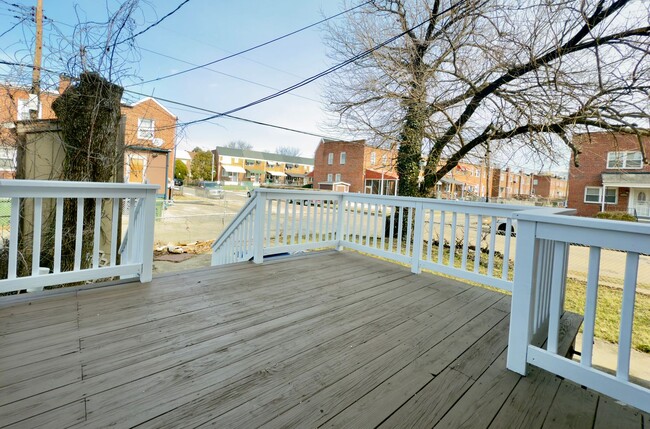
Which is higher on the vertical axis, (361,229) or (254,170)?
(254,170)

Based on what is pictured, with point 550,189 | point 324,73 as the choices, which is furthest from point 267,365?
point 550,189

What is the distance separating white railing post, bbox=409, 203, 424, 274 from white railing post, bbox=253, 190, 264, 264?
173 centimetres

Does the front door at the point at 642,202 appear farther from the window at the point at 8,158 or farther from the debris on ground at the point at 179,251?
the window at the point at 8,158

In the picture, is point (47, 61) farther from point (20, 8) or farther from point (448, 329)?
point (448, 329)

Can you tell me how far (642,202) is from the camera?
60.0 ft

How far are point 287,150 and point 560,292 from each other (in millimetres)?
56589

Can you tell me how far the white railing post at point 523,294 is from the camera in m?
1.62

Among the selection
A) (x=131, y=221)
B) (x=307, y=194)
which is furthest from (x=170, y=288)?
(x=307, y=194)

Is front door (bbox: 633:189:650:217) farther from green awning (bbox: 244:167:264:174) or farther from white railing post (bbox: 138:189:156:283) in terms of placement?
green awning (bbox: 244:167:264:174)

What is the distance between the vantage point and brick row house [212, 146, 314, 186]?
4794 centimetres

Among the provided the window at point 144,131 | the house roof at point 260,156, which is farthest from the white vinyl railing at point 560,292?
the house roof at point 260,156

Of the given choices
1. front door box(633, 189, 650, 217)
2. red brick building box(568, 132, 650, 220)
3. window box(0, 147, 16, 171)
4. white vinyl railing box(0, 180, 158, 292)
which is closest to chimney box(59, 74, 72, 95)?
window box(0, 147, 16, 171)

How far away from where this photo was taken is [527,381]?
1.62m

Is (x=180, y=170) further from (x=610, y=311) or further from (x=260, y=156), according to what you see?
(x=610, y=311)
